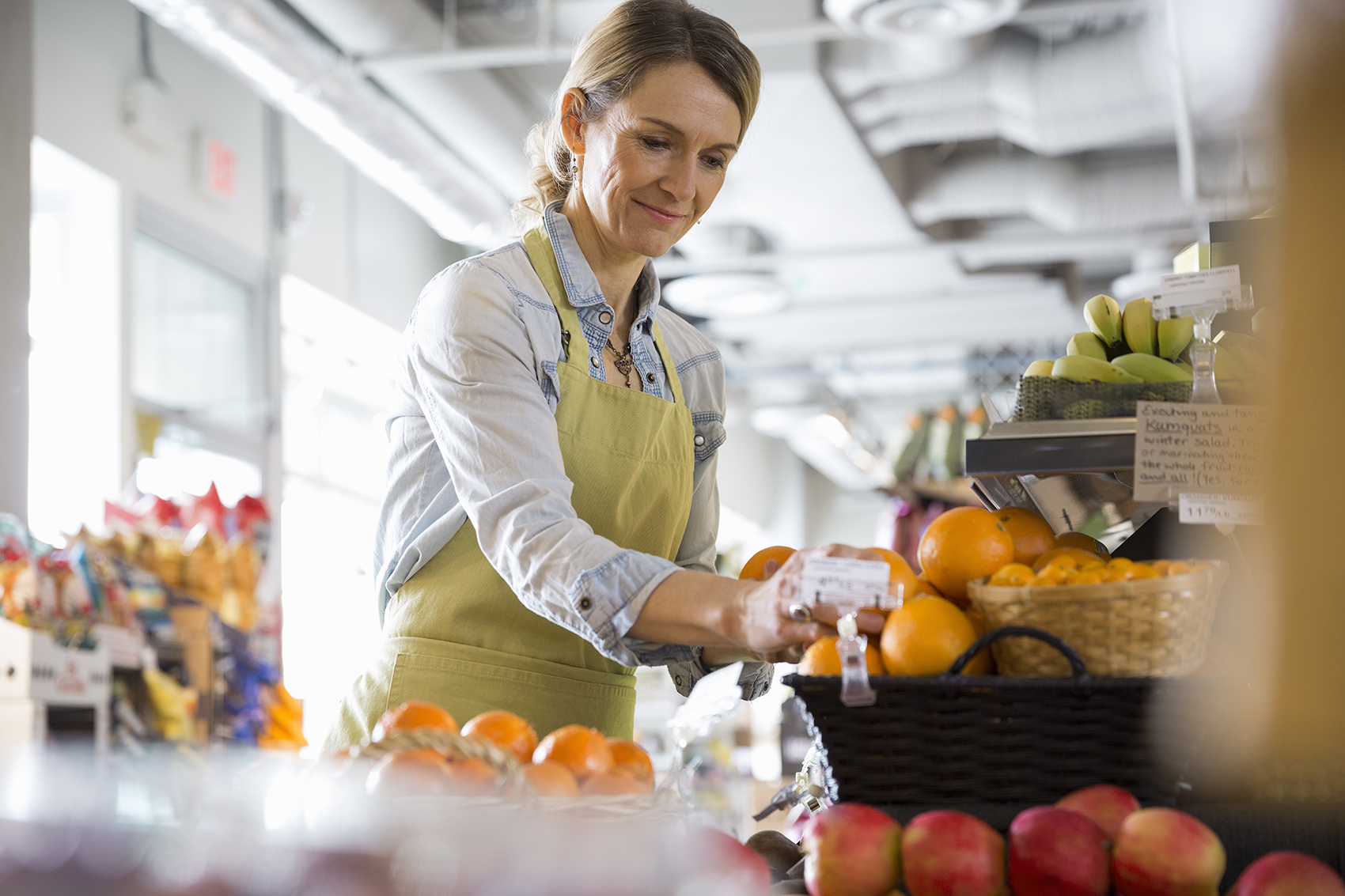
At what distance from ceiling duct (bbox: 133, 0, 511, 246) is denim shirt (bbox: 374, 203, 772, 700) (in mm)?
2993

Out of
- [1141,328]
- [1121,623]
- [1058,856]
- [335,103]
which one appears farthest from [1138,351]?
[335,103]

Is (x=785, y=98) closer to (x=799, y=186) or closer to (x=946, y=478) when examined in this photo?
(x=799, y=186)

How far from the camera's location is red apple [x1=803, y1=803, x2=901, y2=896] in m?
1.10

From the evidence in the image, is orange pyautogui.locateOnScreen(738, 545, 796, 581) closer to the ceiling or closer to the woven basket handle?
the woven basket handle

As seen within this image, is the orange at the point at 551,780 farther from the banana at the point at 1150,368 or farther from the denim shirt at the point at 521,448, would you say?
the banana at the point at 1150,368

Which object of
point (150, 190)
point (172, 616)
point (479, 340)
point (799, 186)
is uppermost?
point (799, 186)

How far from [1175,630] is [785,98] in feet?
17.1

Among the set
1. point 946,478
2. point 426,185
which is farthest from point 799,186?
point 426,185

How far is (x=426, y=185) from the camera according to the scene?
5.87 meters

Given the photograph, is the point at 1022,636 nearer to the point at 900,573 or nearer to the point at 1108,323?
the point at 900,573

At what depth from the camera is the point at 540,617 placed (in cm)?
176

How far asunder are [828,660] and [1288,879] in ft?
1.36

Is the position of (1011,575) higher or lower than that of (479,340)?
lower

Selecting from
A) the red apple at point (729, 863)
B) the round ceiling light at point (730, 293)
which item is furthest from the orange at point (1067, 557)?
the round ceiling light at point (730, 293)
